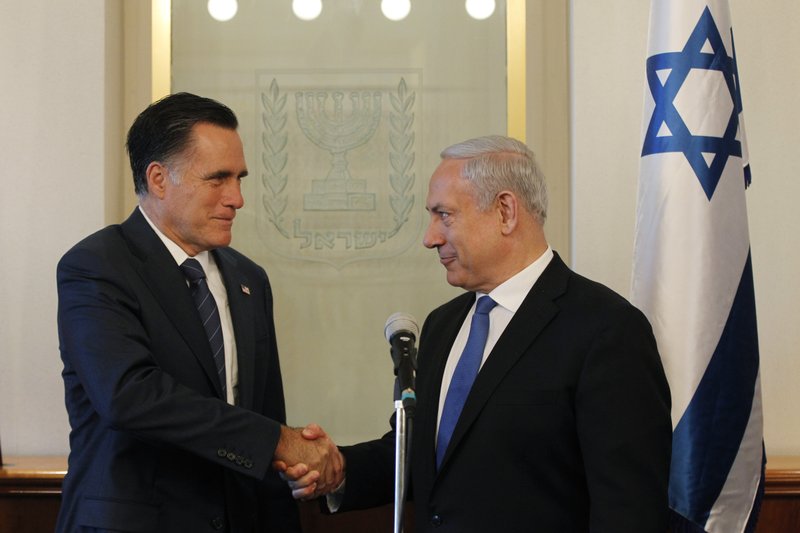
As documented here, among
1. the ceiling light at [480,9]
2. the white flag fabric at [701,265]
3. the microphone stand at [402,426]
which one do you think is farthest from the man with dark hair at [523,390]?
the ceiling light at [480,9]

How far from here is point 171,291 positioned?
250cm

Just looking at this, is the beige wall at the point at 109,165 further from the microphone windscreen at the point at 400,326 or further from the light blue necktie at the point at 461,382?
the microphone windscreen at the point at 400,326

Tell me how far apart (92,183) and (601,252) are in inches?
71.5

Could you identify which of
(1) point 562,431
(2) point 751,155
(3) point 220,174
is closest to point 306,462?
(1) point 562,431

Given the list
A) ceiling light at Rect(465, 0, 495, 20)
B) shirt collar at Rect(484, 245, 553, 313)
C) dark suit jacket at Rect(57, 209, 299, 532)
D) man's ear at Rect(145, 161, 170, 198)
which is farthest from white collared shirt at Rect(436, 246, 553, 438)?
ceiling light at Rect(465, 0, 495, 20)

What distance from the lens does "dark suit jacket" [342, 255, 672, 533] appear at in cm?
212

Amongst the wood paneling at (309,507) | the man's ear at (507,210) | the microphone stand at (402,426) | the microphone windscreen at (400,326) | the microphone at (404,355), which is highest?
the man's ear at (507,210)

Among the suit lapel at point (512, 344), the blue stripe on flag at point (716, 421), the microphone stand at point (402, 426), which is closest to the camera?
the microphone stand at point (402, 426)

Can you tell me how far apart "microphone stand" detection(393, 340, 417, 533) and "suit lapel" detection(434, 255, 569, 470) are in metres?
0.28

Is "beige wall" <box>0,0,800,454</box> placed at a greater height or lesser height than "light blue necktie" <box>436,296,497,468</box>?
greater

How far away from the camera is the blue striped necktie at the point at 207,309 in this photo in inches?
100.0

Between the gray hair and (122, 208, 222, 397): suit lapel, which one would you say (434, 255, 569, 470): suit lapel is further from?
(122, 208, 222, 397): suit lapel

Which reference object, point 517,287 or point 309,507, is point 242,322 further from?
point 309,507

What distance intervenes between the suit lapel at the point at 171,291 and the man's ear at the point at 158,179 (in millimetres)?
116
